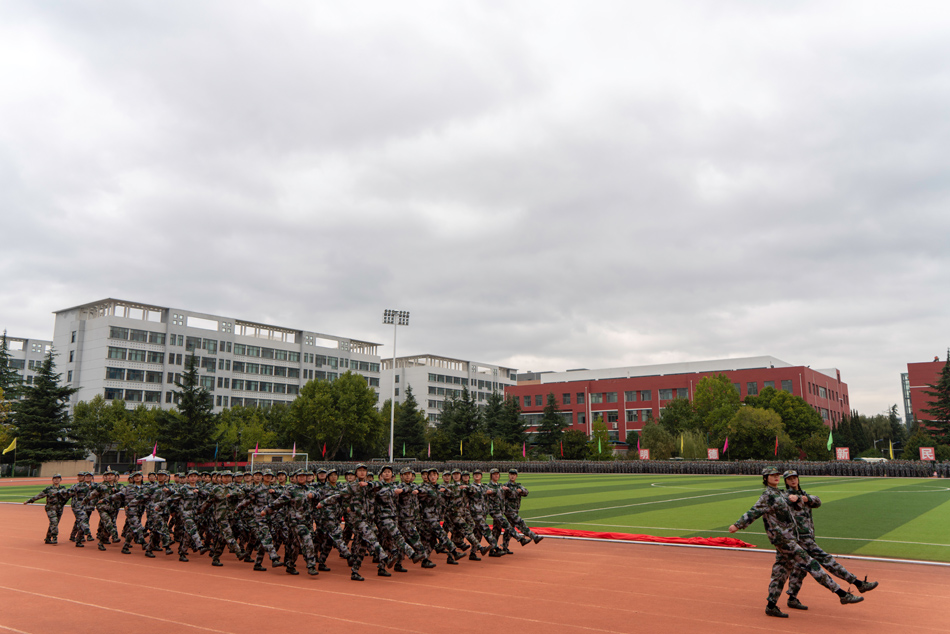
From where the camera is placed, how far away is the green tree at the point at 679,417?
289ft

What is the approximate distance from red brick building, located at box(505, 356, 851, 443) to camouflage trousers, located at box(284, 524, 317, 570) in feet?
298

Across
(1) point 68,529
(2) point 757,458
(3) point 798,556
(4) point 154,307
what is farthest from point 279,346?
(3) point 798,556

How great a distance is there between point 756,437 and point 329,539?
6132 centimetres

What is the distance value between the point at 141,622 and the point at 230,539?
16.4 feet

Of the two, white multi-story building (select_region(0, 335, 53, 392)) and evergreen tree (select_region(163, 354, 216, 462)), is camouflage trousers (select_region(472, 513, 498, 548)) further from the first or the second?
white multi-story building (select_region(0, 335, 53, 392))

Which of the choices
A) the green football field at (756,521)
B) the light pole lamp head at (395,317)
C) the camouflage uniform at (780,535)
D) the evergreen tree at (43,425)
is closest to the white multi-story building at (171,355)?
the evergreen tree at (43,425)

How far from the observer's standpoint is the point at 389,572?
1245cm

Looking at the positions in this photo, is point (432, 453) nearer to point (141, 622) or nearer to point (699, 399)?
point (699, 399)

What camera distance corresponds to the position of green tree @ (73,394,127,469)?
237 ft

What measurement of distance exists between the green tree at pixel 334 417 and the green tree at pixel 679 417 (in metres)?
39.2

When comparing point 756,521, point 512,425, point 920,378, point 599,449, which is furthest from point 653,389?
point 756,521

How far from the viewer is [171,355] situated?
9669cm

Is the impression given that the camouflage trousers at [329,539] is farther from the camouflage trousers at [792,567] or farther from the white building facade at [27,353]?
the white building facade at [27,353]

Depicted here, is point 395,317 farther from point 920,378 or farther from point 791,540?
point 920,378
